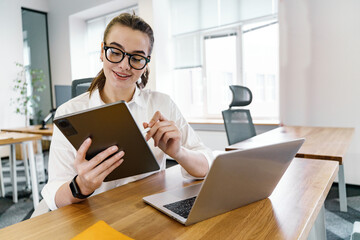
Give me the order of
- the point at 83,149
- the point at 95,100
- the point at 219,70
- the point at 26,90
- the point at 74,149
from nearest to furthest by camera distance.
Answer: the point at 83,149 < the point at 74,149 < the point at 95,100 < the point at 219,70 < the point at 26,90

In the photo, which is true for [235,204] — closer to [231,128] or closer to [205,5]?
[231,128]

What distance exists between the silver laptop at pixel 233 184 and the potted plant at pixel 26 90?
4896mm

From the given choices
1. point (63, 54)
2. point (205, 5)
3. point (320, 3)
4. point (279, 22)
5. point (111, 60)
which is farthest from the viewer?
point (63, 54)

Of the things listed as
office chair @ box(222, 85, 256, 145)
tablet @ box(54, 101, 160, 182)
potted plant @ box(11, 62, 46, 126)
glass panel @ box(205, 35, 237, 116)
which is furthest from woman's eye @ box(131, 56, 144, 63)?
potted plant @ box(11, 62, 46, 126)

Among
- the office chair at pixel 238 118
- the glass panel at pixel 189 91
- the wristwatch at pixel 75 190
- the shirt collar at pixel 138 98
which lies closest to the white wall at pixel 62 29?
the glass panel at pixel 189 91

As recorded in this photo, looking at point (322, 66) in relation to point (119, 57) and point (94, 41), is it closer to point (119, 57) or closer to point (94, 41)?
point (119, 57)

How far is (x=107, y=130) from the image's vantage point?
2.05ft

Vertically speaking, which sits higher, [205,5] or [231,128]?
[205,5]

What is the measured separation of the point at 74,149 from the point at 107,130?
38 cm

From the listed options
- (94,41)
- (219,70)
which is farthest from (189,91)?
(94,41)

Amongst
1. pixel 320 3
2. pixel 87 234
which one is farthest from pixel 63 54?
pixel 87 234

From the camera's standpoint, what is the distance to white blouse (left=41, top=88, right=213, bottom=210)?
904mm

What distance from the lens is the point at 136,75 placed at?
1.04 m

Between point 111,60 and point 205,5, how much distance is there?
3.52m
